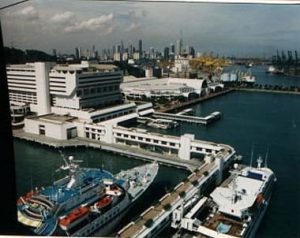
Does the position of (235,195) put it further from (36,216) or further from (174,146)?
(174,146)

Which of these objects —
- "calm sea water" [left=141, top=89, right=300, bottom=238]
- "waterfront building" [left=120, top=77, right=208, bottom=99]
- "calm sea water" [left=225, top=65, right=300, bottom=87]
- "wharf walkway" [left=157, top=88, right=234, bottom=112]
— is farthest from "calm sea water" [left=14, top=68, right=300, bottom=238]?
"calm sea water" [left=225, top=65, right=300, bottom=87]

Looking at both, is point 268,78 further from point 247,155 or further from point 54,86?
point 247,155

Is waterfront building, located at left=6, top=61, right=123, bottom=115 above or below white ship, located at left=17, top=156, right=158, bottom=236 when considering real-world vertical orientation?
above

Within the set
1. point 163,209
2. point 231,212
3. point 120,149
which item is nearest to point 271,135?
point 120,149

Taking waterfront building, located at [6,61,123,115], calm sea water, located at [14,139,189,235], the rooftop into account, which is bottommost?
calm sea water, located at [14,139,189,235]

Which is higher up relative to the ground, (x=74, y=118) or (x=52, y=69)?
(x=52, y=69)

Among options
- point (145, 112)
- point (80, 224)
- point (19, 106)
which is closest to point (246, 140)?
point (145, 112)

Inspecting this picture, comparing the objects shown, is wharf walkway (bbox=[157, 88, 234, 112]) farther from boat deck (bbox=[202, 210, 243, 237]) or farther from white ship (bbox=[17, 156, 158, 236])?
boat deck (bbox=[202, 210, 243, 237])

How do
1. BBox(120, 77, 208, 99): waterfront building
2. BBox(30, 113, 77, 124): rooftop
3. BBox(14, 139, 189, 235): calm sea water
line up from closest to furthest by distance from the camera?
BBox(14, 139, 189, 235): calm sea water
BBox(30, 113, 77, 124): rooftop
BBox(120, 77, 208, 99): waterfront building
